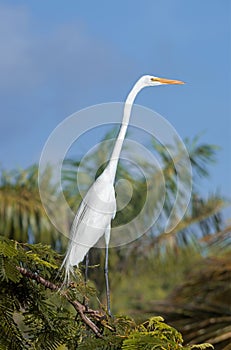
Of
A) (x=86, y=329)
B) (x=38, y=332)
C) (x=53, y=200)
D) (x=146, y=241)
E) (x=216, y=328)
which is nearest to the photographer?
(x=86, y=329)

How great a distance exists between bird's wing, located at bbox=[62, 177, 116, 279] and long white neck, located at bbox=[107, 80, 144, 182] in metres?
0.04

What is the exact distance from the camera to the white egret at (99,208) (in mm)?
2168

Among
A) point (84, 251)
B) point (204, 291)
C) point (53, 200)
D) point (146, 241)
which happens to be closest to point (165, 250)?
point (146, 241)

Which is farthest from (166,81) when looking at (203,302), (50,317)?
(203,302)

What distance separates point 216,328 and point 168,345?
4.96 m

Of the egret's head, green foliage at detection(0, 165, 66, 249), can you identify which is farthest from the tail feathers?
green foliage at detection(0, 165, 66, 249)

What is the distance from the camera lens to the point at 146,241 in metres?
9.64

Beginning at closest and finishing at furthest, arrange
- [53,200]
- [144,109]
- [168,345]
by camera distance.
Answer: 1. [168,345]
2. [144,109]
3. [53,200]

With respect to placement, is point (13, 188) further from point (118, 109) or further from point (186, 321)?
point (118, 109)

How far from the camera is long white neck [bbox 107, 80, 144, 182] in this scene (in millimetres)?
2127

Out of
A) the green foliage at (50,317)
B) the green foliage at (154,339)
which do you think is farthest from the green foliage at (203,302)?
the green foliage at (154,339)

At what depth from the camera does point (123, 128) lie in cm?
214

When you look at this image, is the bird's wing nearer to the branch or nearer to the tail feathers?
the tail feathers

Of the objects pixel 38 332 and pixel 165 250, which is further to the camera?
pixel 165 250
